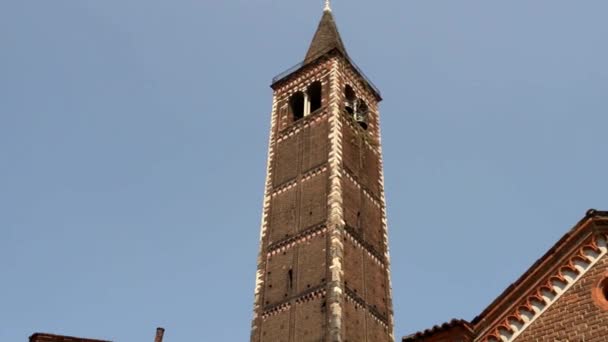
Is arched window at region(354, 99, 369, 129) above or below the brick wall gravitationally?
above

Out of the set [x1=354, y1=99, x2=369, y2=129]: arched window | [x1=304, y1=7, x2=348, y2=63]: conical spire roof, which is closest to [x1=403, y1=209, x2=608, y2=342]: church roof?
[x1=354, y1=99, x2=369, y2=129]: arched window

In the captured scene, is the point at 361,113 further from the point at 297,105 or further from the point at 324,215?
the point at 324,215

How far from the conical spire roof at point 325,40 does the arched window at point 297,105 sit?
230 centimetres

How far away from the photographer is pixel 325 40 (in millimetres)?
42781

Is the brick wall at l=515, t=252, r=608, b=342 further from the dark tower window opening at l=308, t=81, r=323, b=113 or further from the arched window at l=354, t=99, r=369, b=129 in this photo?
the dark tower window opening at l=308, t=81, r=323, b=113

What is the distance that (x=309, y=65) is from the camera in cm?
4006

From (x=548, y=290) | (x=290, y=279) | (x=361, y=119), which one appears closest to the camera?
(x=548, y=290)

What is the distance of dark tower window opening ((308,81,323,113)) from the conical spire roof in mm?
2053

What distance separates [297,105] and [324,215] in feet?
32.5

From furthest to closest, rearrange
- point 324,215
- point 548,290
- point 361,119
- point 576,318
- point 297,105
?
point 297,105
point 361,119
point 324,215
point 548,290
point 576,318

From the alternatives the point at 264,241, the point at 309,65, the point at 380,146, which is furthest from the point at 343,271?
the point at 309,65

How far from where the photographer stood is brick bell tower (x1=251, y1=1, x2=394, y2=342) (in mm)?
29641

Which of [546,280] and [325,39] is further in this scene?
[325,39]

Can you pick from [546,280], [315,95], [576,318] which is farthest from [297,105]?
[576,318]
